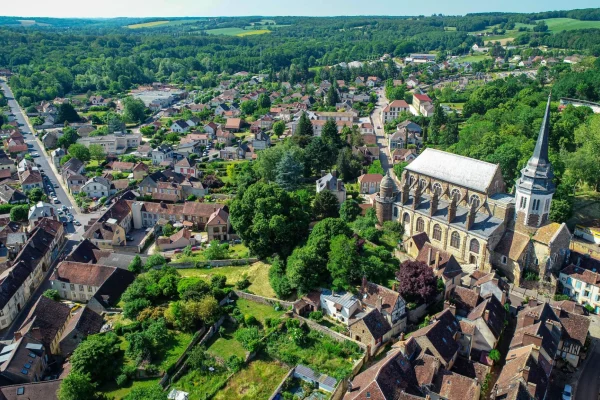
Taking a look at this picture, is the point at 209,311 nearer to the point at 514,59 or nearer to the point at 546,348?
the point at 546,348

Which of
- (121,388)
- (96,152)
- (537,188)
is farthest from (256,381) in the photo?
(96,152)

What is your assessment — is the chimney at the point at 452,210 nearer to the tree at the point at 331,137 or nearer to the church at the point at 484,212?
the church at the point at 484,212

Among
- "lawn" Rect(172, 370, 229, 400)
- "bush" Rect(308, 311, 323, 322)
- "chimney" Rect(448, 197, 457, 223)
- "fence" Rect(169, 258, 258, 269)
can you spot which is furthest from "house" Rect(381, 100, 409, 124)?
"lawn" Rect(172, 370, 229, 400)

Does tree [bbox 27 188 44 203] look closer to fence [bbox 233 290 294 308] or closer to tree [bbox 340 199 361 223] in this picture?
fence [bbox 233 290 294 308]

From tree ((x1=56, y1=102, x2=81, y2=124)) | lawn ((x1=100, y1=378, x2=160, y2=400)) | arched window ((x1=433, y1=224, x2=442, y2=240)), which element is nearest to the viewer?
lawn ((x1=100, y1=378, x2=160, y2=400))

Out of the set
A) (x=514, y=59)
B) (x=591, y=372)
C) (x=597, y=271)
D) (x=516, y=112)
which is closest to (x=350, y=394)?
(x=591, y=372)

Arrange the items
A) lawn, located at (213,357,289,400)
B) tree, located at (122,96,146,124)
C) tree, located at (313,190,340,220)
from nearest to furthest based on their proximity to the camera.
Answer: lawn, located at (213,357,289,400), tree, located at (313,190,340,220), tree, located at (122,96,146,124)
